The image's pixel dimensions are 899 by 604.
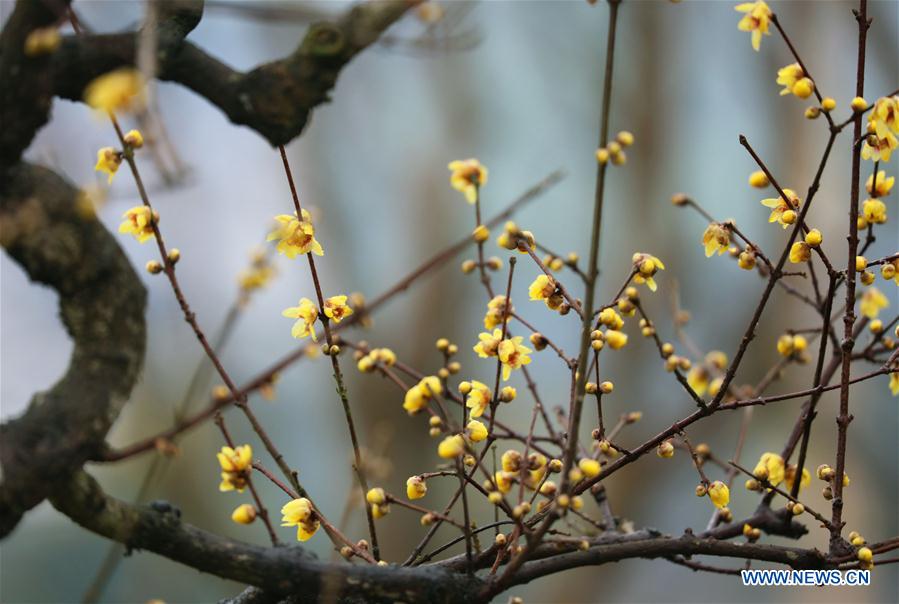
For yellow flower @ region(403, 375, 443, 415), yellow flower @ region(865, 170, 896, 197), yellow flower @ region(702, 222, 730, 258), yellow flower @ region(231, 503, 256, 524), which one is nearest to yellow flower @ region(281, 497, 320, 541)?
yellow flower @ region(231, 503, 256, 524)

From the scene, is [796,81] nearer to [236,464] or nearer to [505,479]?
[505,479]

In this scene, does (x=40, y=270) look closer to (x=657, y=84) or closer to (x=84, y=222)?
(x=84, y=222)

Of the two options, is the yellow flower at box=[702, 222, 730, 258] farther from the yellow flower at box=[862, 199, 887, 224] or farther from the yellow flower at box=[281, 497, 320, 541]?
the yellow flower at box=[281, 497, 320, 541]

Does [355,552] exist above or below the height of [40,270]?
below

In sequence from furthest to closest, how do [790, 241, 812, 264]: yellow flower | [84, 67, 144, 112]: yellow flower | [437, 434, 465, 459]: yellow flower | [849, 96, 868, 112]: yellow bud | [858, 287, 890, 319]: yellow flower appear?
1. [858, 287, 890, 319]: yellow flower
2. [790, 241, 812, 264]: yellow flower
3. [849, 96, 868, 112]: yellow bud
4. [437, 434, 465, 459]: yellow flower
5. [84, 67, 144, 112]: yellow flower

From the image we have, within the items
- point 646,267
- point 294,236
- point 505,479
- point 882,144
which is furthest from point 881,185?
point 294,236

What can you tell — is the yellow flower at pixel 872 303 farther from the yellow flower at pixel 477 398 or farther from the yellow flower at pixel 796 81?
the yellow flower at pixel 477 398

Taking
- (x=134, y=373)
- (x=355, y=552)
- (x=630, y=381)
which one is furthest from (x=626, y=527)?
(x=630, y=381)
